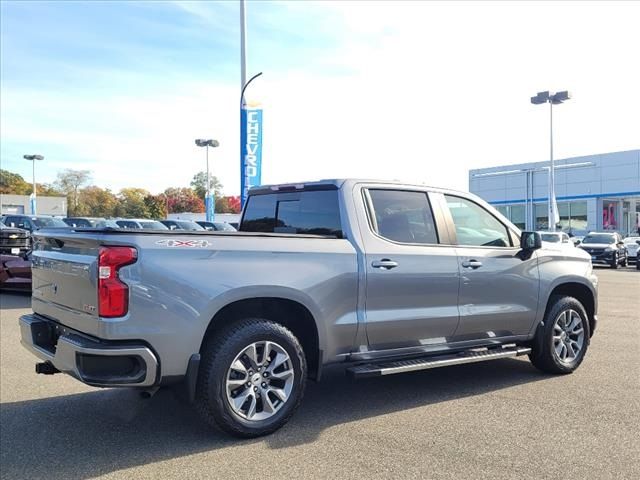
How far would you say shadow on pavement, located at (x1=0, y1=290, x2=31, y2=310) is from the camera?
462 inches

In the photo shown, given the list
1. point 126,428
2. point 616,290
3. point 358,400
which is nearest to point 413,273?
point 358,400

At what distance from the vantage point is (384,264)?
5.11 meters

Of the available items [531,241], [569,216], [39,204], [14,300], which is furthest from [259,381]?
[39,204]

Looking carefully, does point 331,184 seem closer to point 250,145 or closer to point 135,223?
point 250,145

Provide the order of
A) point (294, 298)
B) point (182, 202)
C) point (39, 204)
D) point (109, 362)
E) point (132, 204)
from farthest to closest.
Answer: point (182, 202), point (132, 204), point (39, 204), point (294, 298), point (109, 362)

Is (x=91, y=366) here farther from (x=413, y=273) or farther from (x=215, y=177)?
(x=215, y=177)

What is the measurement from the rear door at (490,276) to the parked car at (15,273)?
1029 centimetres

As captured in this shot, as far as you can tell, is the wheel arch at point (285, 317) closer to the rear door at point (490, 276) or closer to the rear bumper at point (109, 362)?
the rear bumper at point (109, 362)

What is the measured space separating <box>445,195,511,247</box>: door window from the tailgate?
10.9ft

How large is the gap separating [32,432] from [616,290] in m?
14.9

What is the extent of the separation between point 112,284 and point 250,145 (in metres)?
14.2

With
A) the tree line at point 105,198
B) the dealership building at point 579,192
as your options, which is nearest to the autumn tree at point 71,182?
the tree line at point 105,198

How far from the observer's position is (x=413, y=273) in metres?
5.27

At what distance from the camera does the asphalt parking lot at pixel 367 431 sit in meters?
4.02
